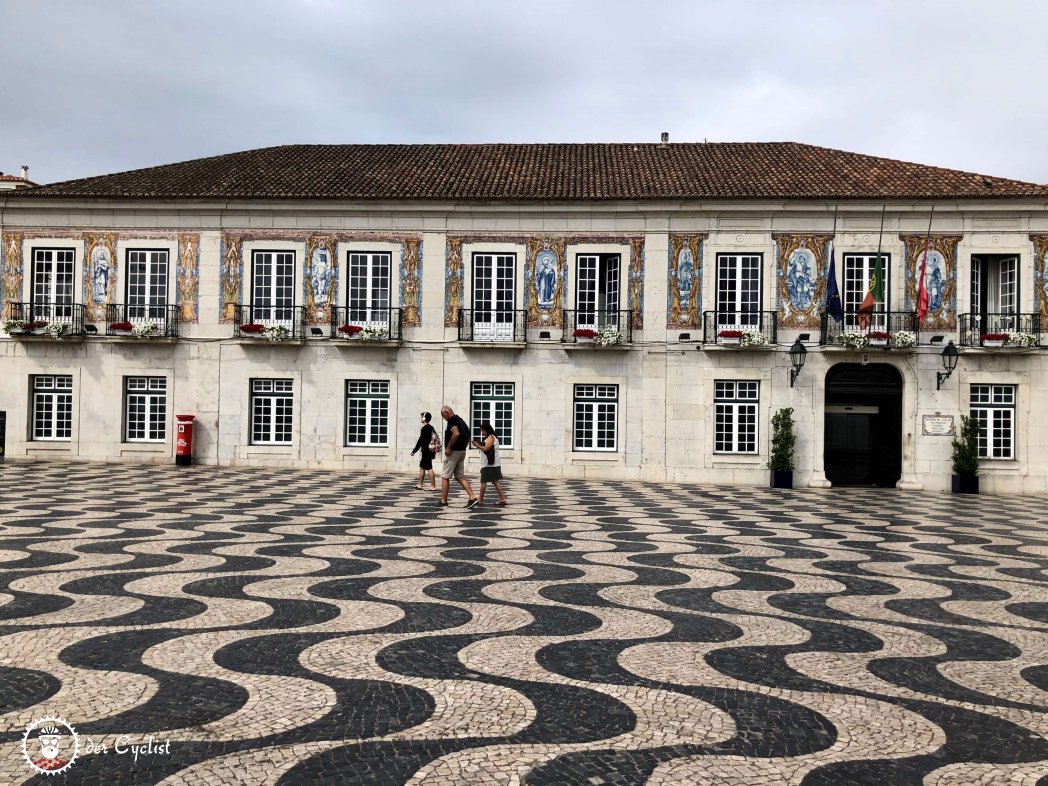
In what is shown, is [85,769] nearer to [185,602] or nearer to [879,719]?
[185,602]

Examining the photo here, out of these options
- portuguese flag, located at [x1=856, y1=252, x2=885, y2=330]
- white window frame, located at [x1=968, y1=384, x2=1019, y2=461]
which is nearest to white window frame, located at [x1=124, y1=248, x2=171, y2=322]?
portuguese flag, located at [x1=856, y1=252, x2=885, y2=330]

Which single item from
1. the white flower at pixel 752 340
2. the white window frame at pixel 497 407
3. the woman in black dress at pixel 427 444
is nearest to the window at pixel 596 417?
the white window frame at pixel 497 407

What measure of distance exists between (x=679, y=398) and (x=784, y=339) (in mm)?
3256

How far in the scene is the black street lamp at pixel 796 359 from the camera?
817 inches

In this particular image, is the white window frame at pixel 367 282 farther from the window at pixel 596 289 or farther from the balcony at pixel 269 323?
the window at pixel 596 289

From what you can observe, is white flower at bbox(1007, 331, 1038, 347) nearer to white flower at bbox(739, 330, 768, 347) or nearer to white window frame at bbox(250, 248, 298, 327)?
white flower at bbox(739, 330, 768, 347)

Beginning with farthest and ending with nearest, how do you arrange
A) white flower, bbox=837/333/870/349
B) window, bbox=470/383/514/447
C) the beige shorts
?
window, bbox=470/383/514/447, white flower, bbox=837/333/870/349, the beige shorts

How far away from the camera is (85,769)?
10.9 feet

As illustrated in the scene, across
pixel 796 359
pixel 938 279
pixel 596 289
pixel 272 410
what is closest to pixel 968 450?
pixel 938 279

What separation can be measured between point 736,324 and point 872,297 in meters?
3.50

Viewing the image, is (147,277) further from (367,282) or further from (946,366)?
(946,366)

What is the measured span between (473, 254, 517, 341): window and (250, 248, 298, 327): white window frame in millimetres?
5256

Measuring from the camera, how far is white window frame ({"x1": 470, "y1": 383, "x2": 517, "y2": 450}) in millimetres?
22766

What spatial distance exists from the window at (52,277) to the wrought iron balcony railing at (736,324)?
59.3 feet
